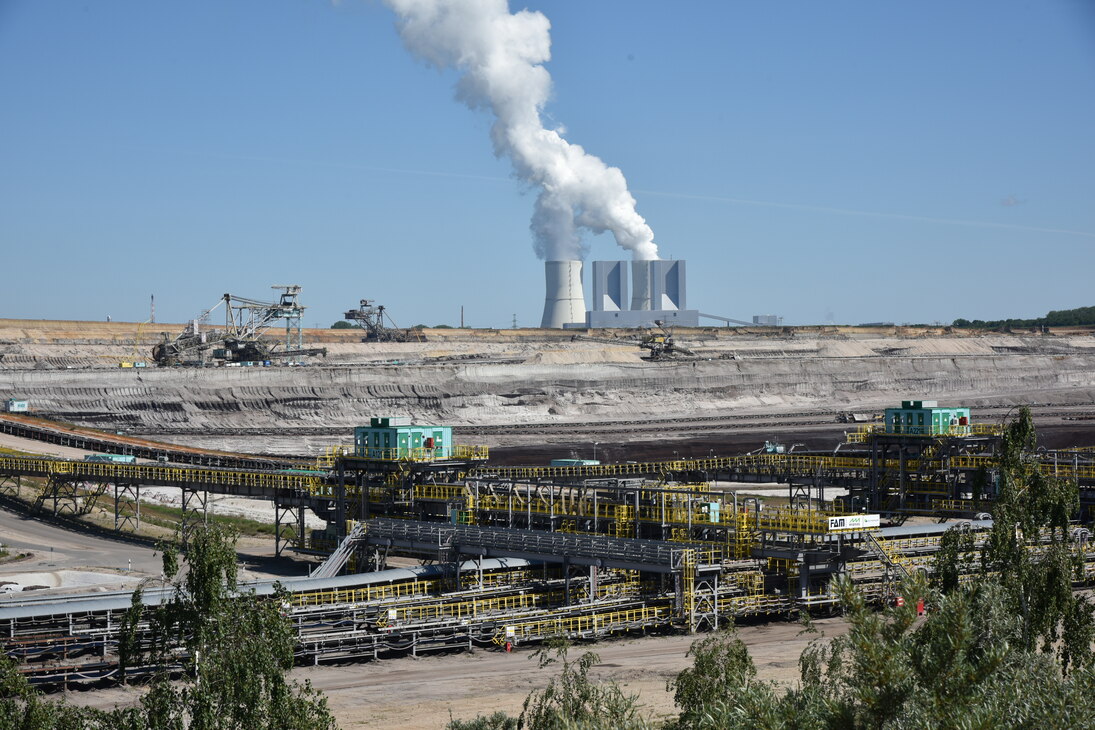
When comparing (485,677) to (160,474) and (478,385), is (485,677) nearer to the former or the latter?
(160,474)

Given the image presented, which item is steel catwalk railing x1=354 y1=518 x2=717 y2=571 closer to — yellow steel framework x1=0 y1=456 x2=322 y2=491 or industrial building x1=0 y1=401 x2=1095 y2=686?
industrial building x1=0 y1=401 x2=1095 y2=686

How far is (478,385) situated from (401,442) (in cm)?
9339

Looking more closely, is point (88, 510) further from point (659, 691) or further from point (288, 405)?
point (288, 405)

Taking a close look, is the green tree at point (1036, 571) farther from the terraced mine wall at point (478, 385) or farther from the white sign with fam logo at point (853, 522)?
the terraced mine wall at point (478, 385)

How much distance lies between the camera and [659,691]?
32.5 m

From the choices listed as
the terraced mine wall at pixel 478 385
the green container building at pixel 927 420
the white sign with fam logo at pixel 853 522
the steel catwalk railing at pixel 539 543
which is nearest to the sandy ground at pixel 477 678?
the steel catwalk railing at pixel 539 543

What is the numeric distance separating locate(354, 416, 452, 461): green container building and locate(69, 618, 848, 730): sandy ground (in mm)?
18128

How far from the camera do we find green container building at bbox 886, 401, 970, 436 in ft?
192

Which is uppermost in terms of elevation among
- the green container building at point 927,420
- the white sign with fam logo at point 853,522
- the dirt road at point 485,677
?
the green container building at point 927,420

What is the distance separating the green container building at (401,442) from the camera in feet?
183

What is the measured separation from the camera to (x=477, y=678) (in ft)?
115

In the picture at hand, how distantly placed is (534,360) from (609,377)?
72.9 ft

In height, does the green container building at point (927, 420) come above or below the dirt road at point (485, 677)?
above

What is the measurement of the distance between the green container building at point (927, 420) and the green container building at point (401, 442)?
802 inches
